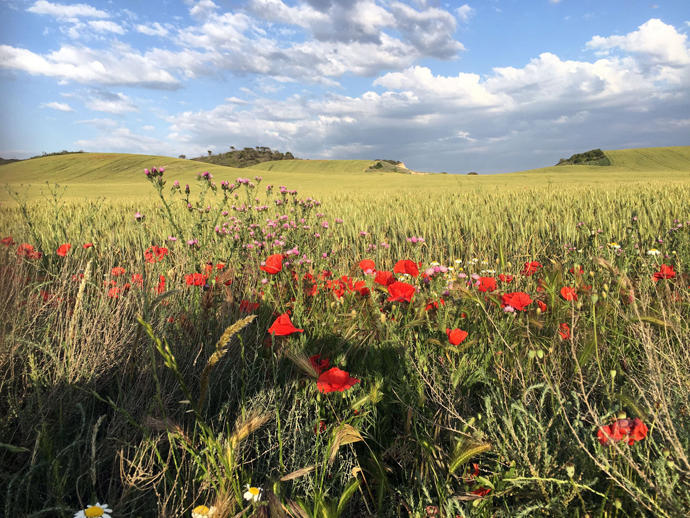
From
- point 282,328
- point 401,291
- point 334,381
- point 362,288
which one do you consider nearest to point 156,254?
point 362,288

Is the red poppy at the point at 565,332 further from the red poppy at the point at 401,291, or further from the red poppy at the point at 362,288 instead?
the red poppy at the point at 362,288

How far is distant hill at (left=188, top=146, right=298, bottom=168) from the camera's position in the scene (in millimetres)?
61531

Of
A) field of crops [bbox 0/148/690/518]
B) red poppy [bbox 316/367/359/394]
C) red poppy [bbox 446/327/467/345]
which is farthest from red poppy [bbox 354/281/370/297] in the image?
red poppy [bbox 316/367/359/394]

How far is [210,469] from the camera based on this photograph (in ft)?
3.53

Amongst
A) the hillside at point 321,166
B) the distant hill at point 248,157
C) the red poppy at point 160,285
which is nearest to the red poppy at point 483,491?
the red poppy at point 160,285

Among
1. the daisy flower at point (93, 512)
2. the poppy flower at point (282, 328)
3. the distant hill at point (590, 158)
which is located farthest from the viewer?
the distant hill at point (590, 158)

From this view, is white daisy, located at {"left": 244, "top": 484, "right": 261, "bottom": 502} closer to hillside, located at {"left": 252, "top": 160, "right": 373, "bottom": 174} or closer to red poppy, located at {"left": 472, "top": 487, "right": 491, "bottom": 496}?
red poppy, located at {"left": 472, "top": 487, "right": 491, "bottom": 496}

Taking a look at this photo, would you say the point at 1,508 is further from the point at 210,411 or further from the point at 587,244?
the point at 587,244

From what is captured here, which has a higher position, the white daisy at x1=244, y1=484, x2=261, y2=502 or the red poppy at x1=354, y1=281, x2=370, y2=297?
the red poppy at x1=354, y1=281, x2=370, y2=297

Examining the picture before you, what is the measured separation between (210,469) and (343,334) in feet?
2.32

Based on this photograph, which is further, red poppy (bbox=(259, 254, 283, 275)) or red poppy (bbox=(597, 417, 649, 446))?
red poppy (bbox=(259, 254, 283, 275))

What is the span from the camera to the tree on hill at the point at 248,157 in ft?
202

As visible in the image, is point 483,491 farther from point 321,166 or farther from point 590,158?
point 590,158

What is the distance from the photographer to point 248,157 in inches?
2542
